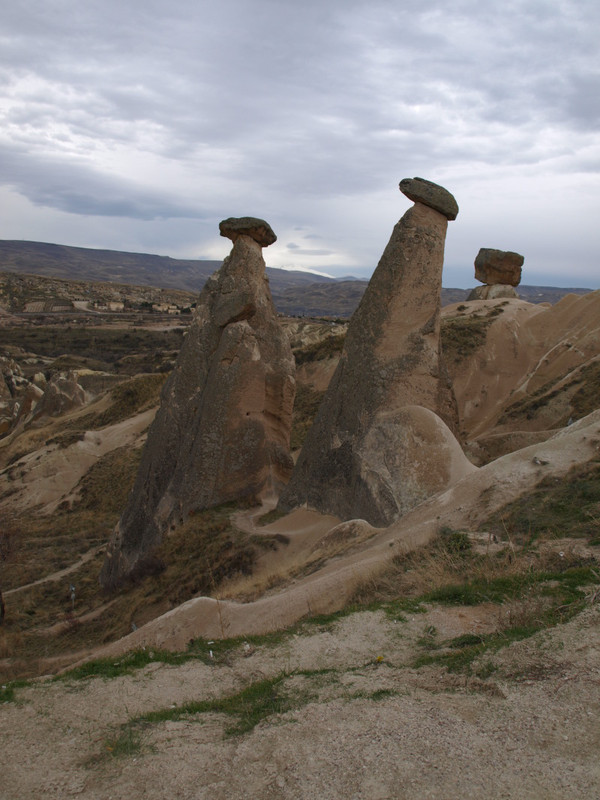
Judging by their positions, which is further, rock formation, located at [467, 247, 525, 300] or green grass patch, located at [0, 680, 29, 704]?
rock formation, located at [467, 247, 525, 300]

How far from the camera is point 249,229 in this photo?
1309 centimetres

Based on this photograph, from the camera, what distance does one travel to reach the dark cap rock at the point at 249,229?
512 inches

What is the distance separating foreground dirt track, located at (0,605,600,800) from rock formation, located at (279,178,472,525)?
5.30m

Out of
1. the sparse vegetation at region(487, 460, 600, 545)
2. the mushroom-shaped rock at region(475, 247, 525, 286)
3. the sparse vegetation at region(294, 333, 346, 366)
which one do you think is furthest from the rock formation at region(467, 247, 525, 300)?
the sparse vegetation at region(487, 460, 600, 545)

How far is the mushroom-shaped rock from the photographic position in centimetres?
3005

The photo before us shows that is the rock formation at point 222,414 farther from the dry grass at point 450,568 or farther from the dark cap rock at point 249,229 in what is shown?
the dry grass at point 450,568

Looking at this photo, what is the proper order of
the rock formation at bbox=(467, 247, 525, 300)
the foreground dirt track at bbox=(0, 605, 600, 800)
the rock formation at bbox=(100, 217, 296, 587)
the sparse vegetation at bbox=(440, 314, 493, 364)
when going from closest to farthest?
1. the foreground dirt track at bbox=(0, 605, 600, 800)
2. the rock formation at bbox=(100, 217, 296, 587)
3. the sparse vegetation at bbox=(440, 314, 493, 364)
4. the rock formation at bbox=(467, 247, 525, 300)

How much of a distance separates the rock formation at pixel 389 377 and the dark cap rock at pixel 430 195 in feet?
0.06

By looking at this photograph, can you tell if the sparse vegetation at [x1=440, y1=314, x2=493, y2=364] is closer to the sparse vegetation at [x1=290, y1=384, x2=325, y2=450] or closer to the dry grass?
the sparse vegetation at [x1=290, y1=384, x2=325, y2=450]

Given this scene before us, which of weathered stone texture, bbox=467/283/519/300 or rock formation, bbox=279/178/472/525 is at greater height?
weathered stone texture, bbox=467/283/519/300

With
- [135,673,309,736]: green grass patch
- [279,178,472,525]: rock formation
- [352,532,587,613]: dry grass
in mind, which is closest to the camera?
[135,673,309,736]: green grass patch

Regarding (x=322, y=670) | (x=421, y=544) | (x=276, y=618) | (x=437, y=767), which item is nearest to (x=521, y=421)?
(x=421, y=544)

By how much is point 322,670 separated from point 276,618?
1.52 metres

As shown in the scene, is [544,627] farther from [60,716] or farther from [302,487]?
[302,487]
